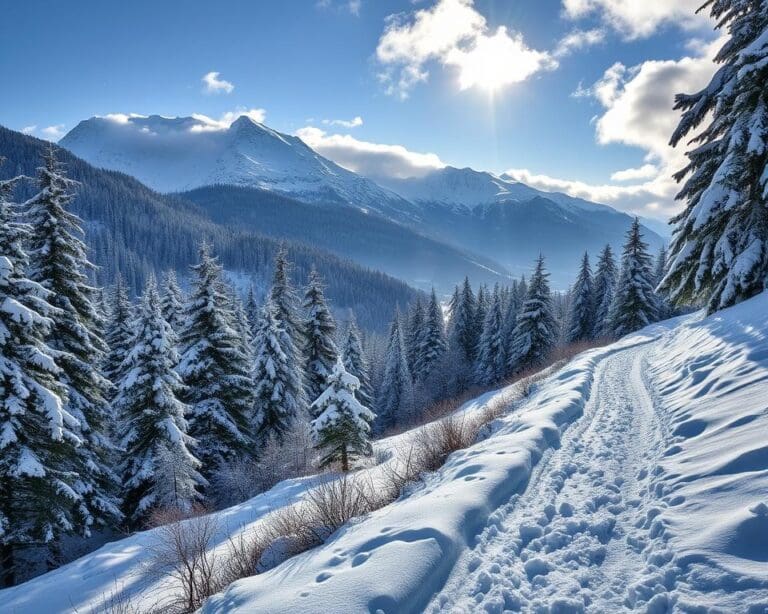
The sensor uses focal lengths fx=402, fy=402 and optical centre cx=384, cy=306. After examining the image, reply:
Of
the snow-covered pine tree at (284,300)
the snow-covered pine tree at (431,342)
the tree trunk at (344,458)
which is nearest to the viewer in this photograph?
the tree trunk at (344,458)

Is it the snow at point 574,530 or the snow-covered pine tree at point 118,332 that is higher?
the snow-covered pine tree at point 118,332

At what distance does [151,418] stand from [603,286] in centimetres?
4169

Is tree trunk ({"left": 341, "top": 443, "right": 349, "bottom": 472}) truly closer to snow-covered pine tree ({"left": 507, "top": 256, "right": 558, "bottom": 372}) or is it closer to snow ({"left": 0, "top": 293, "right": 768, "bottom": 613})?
snow ({"left": 0, "top": 293, "right": 768, "bottom": 613})

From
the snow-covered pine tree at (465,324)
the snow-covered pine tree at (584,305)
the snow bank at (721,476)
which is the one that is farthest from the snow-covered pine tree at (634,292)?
the snow bank at (721,476)

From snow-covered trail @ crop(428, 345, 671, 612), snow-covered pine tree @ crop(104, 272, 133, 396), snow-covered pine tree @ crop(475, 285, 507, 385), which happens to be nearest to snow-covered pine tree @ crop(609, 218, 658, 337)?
snow-covered pine tree @ crop(475, 285, 507, 385)

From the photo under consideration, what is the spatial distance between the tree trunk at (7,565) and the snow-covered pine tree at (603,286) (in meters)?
43.5

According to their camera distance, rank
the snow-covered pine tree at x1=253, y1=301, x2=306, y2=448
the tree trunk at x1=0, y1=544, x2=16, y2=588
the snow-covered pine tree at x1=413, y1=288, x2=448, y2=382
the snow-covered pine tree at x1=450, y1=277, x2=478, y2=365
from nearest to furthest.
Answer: the tree trunk at x1=0, y1=544, x2=16, y2=588, the snow-covered pine tree at x1=253, y1=301, x2=306, y2=448, the snow-covered pine tree at x1=413, y1=288, x2=448, y2=382, the snow-covered pine tree at x1=450, y1=277, x2=478, y2=365

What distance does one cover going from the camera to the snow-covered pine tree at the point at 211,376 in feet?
66.3

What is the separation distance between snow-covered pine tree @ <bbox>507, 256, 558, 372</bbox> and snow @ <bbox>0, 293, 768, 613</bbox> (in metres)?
28.7

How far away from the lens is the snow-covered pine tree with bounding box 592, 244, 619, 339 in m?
40.7

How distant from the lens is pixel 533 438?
733cm

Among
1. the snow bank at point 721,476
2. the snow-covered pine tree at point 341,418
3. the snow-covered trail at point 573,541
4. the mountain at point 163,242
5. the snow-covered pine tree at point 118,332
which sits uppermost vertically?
the mountain at point 163,242

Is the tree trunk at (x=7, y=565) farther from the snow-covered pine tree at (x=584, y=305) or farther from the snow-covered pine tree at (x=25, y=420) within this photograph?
the snow-covered pine tree at (x=584, y=305)

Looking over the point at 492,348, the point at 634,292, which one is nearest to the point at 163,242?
the point at 492,348
